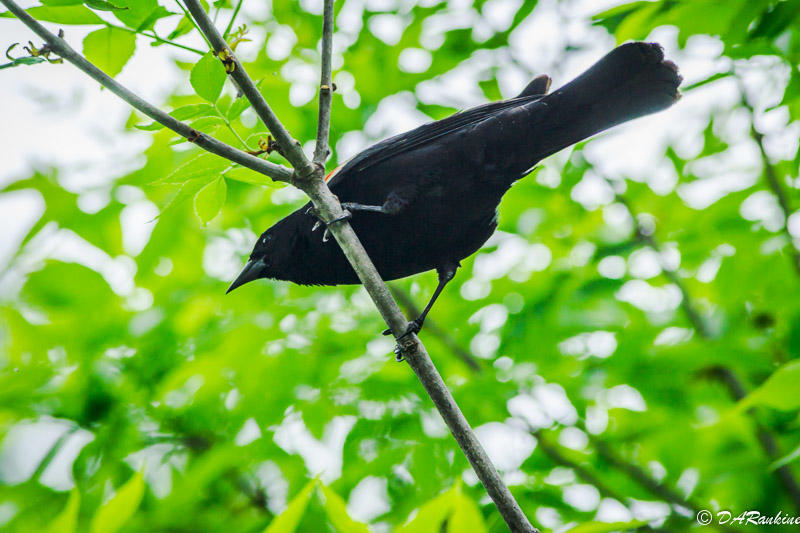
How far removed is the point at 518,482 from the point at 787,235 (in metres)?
1.77

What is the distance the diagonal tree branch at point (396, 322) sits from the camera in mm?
1975

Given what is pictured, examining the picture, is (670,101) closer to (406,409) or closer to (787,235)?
(787,235)

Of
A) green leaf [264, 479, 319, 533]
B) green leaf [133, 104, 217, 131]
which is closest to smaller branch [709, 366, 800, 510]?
green leaf [264, 479, 319, 533]

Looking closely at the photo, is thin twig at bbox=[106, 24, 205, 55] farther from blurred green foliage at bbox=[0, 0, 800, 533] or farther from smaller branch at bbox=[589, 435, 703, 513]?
smaller branch at bbox=[589, 435, 703, 513]

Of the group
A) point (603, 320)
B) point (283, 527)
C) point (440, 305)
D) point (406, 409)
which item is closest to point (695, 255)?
point (603, 320)

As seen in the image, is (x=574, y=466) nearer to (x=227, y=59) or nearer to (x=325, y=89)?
(x=325, y=89)

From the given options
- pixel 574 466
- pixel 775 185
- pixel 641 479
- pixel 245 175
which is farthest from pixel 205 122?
pixel 775 185

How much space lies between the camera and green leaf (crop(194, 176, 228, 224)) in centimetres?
212

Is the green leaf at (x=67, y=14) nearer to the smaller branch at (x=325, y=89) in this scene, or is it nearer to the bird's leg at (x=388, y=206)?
the smaller branch at (x=325, y=89)

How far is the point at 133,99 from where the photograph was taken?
1726 millimetres

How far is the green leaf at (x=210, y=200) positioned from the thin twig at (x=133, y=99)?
0.26 meters

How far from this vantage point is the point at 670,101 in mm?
2584

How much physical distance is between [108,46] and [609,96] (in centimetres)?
182

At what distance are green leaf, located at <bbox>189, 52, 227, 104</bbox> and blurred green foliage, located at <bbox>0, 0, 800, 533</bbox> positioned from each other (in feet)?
3.61
